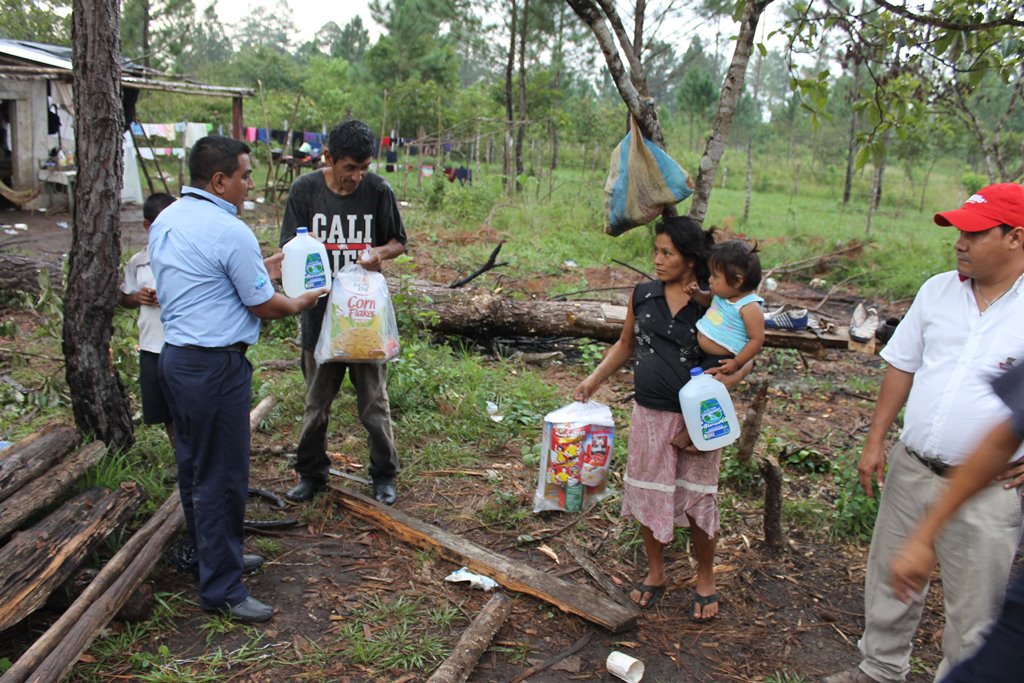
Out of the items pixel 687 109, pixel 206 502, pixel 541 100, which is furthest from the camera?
pixel 687 109

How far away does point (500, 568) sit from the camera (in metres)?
3.41

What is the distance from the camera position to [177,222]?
9.41ft

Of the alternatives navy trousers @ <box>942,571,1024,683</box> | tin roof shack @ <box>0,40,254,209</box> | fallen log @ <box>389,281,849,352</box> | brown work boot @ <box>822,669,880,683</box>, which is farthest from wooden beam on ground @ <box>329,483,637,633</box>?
tin roof shack @ <box>0,40,254,209</box>

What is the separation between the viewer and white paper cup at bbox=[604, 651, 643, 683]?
2.88m

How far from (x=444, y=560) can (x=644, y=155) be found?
2.09 metres

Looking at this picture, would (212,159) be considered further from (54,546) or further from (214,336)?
(54,546)

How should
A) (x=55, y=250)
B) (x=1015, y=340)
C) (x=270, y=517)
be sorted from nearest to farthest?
(x=1015, y=340) → (x=270, y=517) → (x=55, y=250)

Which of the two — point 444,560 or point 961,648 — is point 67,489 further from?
point 961,648

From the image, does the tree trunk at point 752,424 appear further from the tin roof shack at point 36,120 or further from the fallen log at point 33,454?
the tin roof shack at point 36,120

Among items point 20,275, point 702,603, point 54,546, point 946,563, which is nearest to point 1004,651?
point 946,563

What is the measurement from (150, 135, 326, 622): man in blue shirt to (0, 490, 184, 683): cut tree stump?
32cm

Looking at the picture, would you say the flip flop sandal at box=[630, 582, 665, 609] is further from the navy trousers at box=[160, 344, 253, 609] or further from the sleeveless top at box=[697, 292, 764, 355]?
the navy trousers at box=[160, 344, 253, 609]

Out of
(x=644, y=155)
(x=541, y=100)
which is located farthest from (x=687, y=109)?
(x=644, y=155)

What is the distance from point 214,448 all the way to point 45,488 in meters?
0.81
